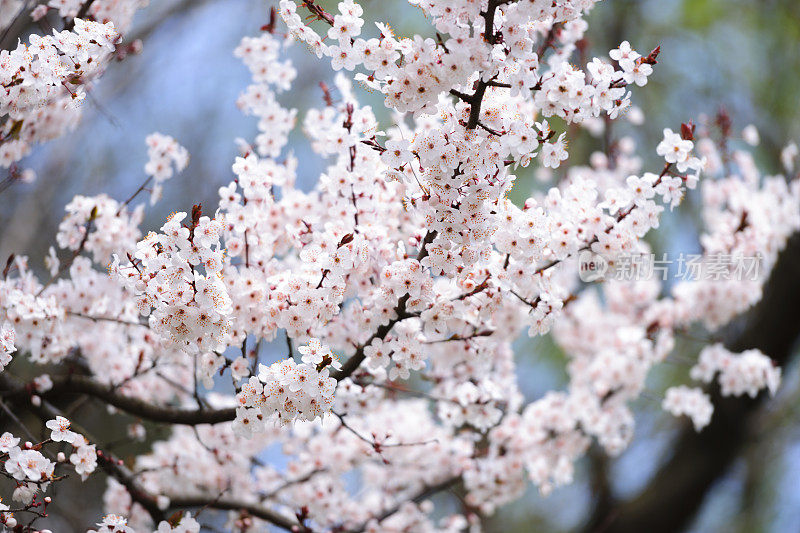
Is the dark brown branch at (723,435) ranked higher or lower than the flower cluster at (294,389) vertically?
higher

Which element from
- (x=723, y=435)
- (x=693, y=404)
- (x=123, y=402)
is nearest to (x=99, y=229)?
(x=123, y=402)

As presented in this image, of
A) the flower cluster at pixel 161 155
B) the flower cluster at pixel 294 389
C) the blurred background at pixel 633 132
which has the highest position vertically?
the blurred background at pixel 633 132

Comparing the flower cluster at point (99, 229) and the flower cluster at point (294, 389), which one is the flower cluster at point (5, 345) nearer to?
the flower cluster at point (294, 389)

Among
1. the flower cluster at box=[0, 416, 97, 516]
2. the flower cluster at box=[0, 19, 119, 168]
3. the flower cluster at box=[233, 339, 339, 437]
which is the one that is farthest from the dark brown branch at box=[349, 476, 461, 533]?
the flower cluster at box=[0, 19, 119, 168]

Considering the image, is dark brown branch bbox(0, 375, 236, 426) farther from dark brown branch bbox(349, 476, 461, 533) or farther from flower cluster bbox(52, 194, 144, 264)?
dark brown branch bbox(349, 476, 461, 533)

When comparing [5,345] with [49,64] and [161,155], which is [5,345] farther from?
[161,155]

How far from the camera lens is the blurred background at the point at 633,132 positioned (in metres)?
6.00

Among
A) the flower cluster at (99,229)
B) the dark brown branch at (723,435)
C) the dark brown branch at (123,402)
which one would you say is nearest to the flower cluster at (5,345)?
the dark brown branch at (123,402)

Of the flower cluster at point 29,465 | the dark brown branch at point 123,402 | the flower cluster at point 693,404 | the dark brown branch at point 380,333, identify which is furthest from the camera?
the flower cluster at point 693,404

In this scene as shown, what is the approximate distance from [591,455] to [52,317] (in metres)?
5.49

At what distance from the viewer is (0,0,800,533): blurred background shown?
6.00m

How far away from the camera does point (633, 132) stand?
747cm

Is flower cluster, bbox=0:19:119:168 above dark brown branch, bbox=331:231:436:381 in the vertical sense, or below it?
above

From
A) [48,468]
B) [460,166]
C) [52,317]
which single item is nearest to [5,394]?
[52,317]
